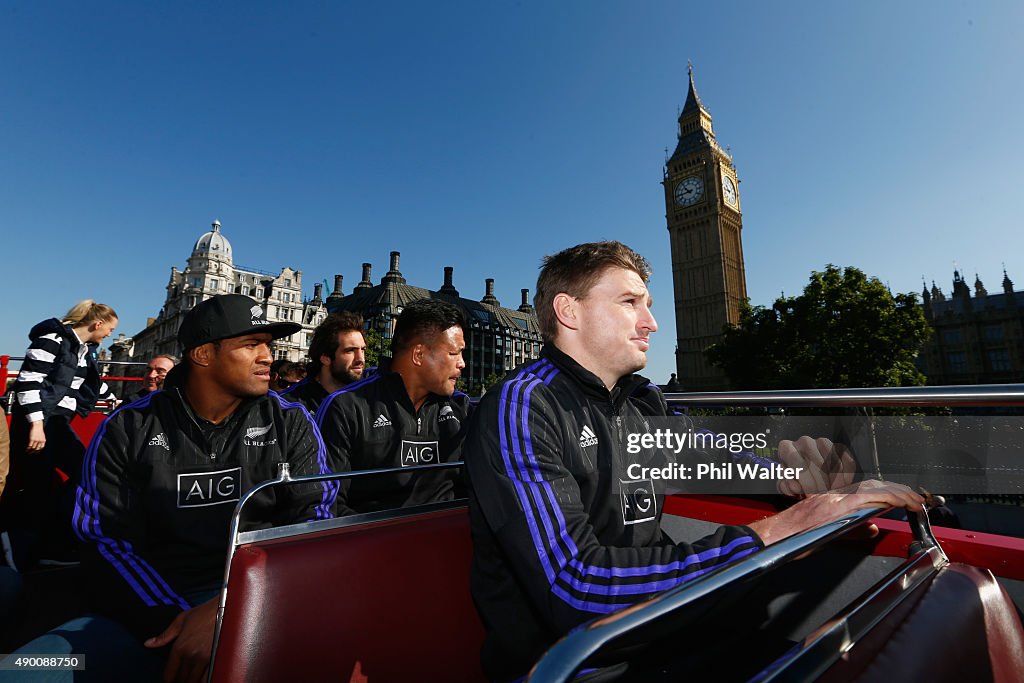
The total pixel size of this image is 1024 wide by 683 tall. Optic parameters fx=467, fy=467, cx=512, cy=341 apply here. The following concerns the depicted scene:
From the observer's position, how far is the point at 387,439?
3.30 m

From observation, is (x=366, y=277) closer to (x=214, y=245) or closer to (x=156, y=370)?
(x=214, y=245)

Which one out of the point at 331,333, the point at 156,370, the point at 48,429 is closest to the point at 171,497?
the point at 331,333

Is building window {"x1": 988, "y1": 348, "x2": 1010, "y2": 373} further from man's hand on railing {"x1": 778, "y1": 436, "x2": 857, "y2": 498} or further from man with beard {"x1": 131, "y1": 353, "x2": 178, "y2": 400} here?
man with beard {"x1": 131, "y1": 353, "x2": 178, "y2": 400}

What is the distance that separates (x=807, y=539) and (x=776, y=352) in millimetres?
30773

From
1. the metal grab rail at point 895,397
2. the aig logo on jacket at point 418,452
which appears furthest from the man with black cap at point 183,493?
the metal grab rail at point 895,397

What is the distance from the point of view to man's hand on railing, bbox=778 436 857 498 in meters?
1.82

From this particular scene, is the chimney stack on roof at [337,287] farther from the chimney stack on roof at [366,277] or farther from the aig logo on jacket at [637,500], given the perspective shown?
the aig logo on jacket at [637,500]

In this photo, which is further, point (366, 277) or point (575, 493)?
point (366, 277)

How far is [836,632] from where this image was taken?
37.6 inches

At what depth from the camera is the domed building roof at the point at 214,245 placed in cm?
6021

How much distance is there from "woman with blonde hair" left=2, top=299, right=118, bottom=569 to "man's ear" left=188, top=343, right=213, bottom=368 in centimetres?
258

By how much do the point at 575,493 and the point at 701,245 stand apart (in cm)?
6952

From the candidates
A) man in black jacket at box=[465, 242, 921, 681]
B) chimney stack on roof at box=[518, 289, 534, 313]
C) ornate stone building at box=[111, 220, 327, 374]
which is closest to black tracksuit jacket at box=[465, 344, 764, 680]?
man in black jacket at box=[465, 242, 921, 681]

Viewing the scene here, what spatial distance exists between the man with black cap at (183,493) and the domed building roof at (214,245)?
226ft
